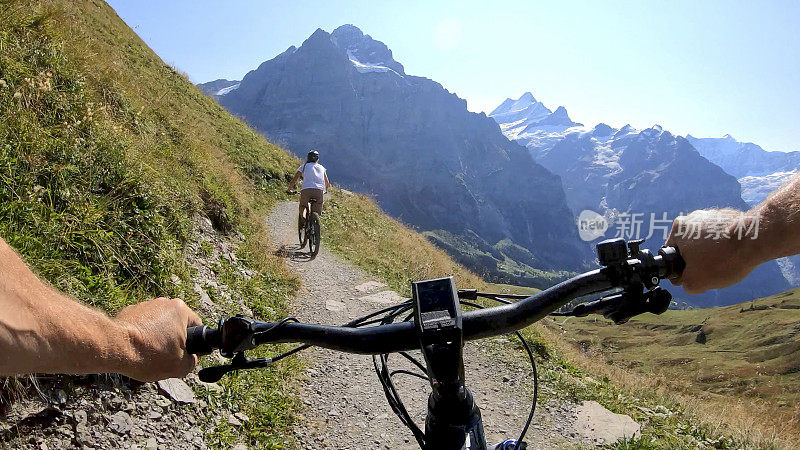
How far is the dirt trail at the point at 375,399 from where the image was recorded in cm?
560

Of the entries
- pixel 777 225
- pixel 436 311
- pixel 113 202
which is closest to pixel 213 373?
pixel 436 311

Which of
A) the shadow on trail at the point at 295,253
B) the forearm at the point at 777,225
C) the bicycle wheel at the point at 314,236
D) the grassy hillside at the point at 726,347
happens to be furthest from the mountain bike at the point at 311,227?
the grassy hillside at the point at 726,347

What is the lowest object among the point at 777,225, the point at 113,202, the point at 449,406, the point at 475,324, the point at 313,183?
the point at 449,406

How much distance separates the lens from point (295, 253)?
40.4ft

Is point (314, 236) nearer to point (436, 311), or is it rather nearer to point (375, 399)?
point (375, 399)

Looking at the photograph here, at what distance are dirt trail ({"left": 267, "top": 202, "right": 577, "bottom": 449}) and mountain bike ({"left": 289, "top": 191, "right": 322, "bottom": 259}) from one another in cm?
275

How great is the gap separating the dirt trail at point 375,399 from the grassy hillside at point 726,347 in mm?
33289

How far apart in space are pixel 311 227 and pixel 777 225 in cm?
1141

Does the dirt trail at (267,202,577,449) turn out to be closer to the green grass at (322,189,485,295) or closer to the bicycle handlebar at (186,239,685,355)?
the green grass at (322,189,485,295)

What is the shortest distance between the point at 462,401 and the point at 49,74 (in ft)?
24.0

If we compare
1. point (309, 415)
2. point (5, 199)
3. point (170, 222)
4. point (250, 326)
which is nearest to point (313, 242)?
point (170, 222)

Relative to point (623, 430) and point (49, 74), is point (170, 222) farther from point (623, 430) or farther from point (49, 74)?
point (623, 430)

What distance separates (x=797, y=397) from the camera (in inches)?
2079

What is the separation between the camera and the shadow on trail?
1184 centimetres
